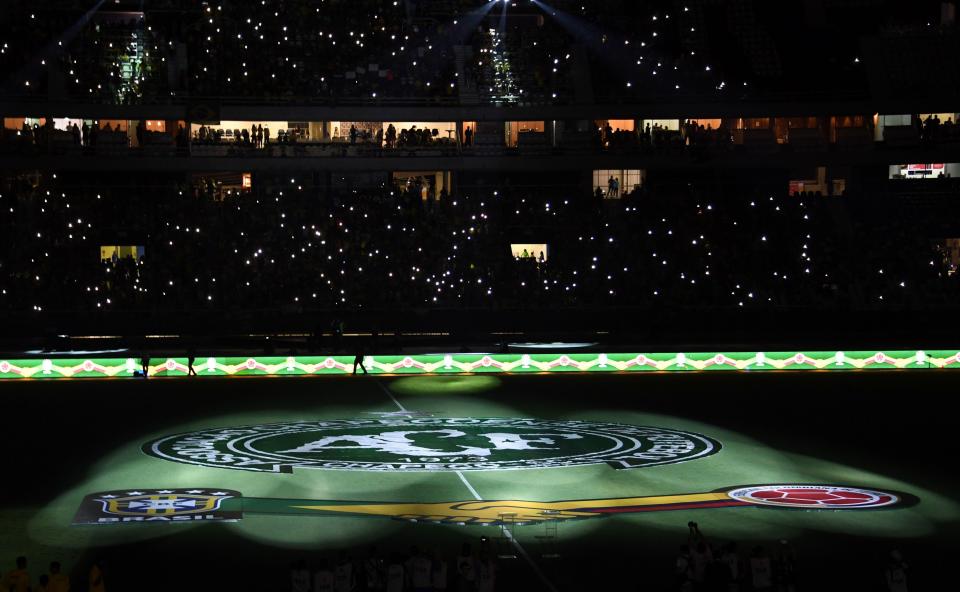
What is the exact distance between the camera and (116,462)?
1332 inches

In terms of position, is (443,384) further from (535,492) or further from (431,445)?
(535,492)

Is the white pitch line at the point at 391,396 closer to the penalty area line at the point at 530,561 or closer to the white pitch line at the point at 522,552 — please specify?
the white pitch line at the point at 522,552

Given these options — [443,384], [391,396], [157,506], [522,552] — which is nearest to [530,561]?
[522,552]

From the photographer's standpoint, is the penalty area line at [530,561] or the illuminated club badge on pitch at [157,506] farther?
the illuminated club badge on pitch at [157,506]

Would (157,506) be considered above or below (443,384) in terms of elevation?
below

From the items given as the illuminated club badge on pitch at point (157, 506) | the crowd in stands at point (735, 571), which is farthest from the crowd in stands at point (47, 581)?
the crowd in stands at point (735, 571)

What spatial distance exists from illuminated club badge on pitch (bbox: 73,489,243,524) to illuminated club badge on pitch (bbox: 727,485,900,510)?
12.6 m

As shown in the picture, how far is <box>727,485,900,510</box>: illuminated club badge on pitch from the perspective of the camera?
1180 inches

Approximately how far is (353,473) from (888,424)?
18.4 meters

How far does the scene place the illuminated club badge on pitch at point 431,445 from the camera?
112 ft

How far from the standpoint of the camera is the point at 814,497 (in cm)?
3078

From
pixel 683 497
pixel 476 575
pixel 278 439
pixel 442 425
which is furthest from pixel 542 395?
pixel 476 575

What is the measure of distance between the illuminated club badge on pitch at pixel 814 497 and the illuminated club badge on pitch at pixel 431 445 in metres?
3.67

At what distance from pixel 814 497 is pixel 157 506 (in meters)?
A: 16.1
